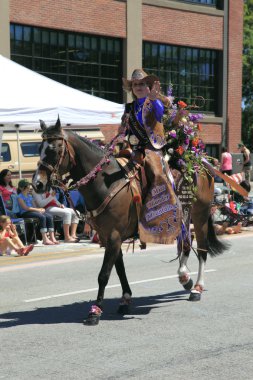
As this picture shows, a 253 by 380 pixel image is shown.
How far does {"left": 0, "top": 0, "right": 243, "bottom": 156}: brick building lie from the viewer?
27.0 meters

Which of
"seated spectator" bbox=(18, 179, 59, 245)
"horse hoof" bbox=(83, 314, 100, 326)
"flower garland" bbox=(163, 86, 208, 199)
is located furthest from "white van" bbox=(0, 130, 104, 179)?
"horse hoof" bbox=(83, 314, 100, 326)

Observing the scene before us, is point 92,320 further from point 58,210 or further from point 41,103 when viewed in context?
point 58,210

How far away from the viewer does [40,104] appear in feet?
46.9

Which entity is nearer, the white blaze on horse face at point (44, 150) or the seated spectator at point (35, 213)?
the white blaze on horse face at point (44, 150)

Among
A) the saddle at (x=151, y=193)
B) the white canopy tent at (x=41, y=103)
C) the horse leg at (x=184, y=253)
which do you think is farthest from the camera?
the white canopy tent at (x=41, y=103)

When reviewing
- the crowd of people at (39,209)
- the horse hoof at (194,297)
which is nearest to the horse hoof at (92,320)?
the horse hoof at (194,297)

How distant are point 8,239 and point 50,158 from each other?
19.4 feet

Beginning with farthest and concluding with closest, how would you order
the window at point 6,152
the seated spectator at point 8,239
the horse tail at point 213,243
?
the window at point 6,152 < the seated spectator at point 8,239 < the horse tail at point 213,243

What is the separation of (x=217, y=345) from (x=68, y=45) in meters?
23.2

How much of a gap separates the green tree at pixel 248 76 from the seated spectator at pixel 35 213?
35442 mm

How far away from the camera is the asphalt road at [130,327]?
5.91m

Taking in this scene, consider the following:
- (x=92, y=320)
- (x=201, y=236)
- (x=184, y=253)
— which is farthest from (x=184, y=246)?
(x=92, y=320)

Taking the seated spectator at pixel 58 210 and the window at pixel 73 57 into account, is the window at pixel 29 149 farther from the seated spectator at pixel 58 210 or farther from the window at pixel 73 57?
the window at pixel 73 57

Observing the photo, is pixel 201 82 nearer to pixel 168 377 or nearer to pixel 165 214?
pixel 165 214
